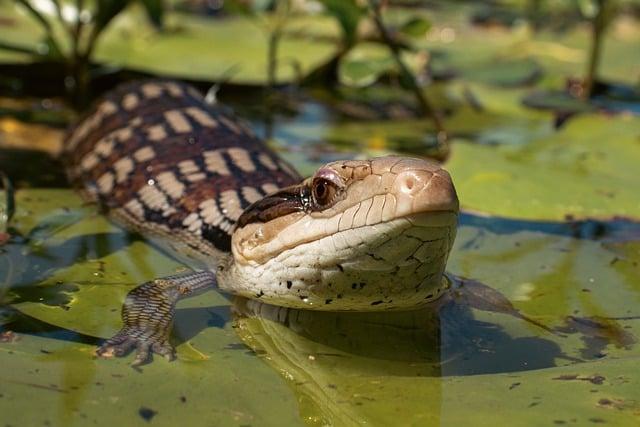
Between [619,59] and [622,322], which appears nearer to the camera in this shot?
[622,322]

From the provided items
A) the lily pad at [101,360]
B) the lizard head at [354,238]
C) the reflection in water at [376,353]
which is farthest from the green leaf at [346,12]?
the reflection in water at [376,353]

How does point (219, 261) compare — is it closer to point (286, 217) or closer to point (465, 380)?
point (286, 217)

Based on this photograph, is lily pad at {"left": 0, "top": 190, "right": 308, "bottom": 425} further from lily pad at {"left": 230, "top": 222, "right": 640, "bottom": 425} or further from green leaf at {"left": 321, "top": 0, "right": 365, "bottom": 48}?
green leaf at {"left": 321, "top": 0, "right": 365, "bottom": 48}

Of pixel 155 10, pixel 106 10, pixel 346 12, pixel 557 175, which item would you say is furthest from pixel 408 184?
pixel 155 10

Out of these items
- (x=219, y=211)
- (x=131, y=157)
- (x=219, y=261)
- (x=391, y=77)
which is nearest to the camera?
(x=219, y=261)

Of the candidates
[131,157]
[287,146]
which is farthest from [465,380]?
[287,146]

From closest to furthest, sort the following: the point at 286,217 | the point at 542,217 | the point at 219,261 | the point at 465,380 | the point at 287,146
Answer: the point at 465,380 → the point at 286,217 → the point at 219,261 → the point at 542,217 → the point at 287,146

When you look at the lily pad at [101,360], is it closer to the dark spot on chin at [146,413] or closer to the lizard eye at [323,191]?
the dark spot on chin at [146,413]
